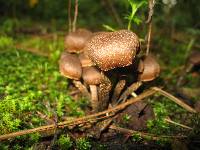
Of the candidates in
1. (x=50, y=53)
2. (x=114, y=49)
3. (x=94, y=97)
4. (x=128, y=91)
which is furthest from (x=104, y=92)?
(x=50, y=53)

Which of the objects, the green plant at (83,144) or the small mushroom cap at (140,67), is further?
the small mushroom cap at (140,67)

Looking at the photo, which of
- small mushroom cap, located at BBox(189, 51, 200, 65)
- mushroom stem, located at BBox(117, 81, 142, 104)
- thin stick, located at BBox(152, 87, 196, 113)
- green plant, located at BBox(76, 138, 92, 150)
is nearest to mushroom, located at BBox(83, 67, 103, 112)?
mushroom stem, located at BBox(117, 81, 142, 104)

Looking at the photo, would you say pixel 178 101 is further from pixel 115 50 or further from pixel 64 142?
pixel 64 142

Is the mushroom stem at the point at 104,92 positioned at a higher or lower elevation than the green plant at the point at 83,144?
higher

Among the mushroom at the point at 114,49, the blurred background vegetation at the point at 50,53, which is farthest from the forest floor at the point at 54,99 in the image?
the mushroom at the point at 114,49

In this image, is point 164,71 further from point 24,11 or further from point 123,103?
point 24,11

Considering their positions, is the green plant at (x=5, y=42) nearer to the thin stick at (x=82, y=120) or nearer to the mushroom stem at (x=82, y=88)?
the mushroom stem at (x=82, y=88)

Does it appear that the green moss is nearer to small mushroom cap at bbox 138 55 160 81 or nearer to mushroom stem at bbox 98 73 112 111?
mushroom stem at bbox 98 73 112 111

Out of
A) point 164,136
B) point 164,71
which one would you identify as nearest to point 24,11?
point 164,71
